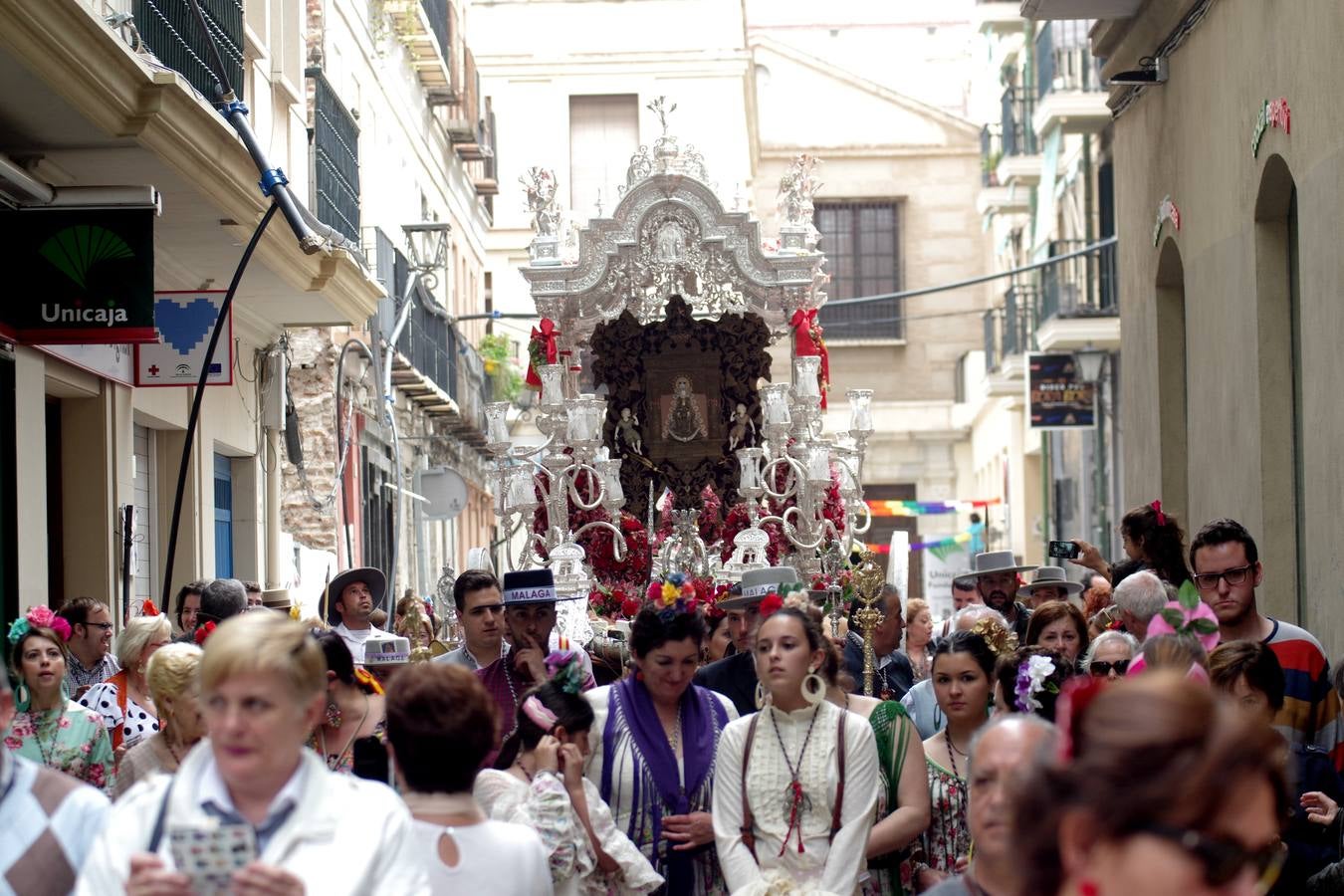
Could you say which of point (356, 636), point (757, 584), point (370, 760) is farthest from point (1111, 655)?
point (356, 636)

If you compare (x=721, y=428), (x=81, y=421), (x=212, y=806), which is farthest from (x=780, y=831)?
(x=721, y=428)

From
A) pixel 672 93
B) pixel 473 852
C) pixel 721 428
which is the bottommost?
pixel 473 852

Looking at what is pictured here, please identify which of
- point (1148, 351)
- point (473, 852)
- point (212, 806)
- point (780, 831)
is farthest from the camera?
point (1148, 351)

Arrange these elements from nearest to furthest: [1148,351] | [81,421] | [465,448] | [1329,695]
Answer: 1. [1329,695]
2. [81,421]
3. [1148,351]
4. [465,448]

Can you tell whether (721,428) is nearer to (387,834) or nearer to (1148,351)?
(1148,351)

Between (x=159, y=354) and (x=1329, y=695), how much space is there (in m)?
8.66

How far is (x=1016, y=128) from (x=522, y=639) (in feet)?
76.1

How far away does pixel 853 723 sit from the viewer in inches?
257

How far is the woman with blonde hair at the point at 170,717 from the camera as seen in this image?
6.27m

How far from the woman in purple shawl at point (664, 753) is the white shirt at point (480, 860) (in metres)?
1.95

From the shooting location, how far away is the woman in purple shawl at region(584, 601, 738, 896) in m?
6.86

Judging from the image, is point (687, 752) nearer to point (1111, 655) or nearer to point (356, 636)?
point (1111, 655)

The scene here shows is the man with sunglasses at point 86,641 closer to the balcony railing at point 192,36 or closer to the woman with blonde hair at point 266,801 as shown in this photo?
the balcony railing at point 192,36

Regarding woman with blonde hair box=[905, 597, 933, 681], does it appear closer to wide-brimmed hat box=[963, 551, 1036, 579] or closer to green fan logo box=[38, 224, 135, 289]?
wide-brimmed hat box=[963, 551, 1036, 579]
